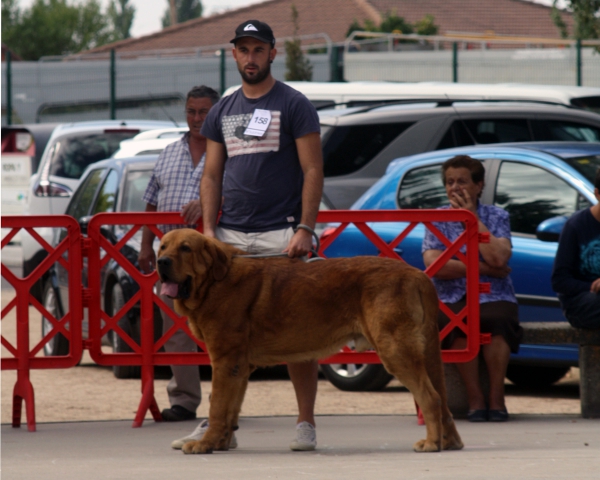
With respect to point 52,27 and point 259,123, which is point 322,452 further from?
point 52,27

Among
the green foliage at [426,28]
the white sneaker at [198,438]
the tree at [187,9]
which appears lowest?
the white sneaker at [198,438]

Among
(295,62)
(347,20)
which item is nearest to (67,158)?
(295,62)

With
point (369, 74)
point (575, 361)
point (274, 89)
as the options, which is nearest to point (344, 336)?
point (274, 89)

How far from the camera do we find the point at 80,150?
1505 centimetres

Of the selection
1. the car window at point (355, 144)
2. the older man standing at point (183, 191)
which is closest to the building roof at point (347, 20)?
the car window at point (355, 144)

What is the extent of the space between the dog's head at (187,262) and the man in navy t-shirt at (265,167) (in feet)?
0.89

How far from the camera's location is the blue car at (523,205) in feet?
25.4

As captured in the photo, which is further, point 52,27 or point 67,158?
point 52,27

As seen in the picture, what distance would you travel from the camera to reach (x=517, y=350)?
23.5ft

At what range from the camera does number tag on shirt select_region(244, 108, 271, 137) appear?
572 cm

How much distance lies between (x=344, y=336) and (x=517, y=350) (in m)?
1.94

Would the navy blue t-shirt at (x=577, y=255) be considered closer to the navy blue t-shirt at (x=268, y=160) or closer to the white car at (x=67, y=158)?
the navy blue t-shirt at (x=268, y=160)

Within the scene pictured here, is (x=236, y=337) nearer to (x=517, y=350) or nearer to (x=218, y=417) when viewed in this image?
(x=218, y=417)

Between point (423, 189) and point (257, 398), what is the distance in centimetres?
204
